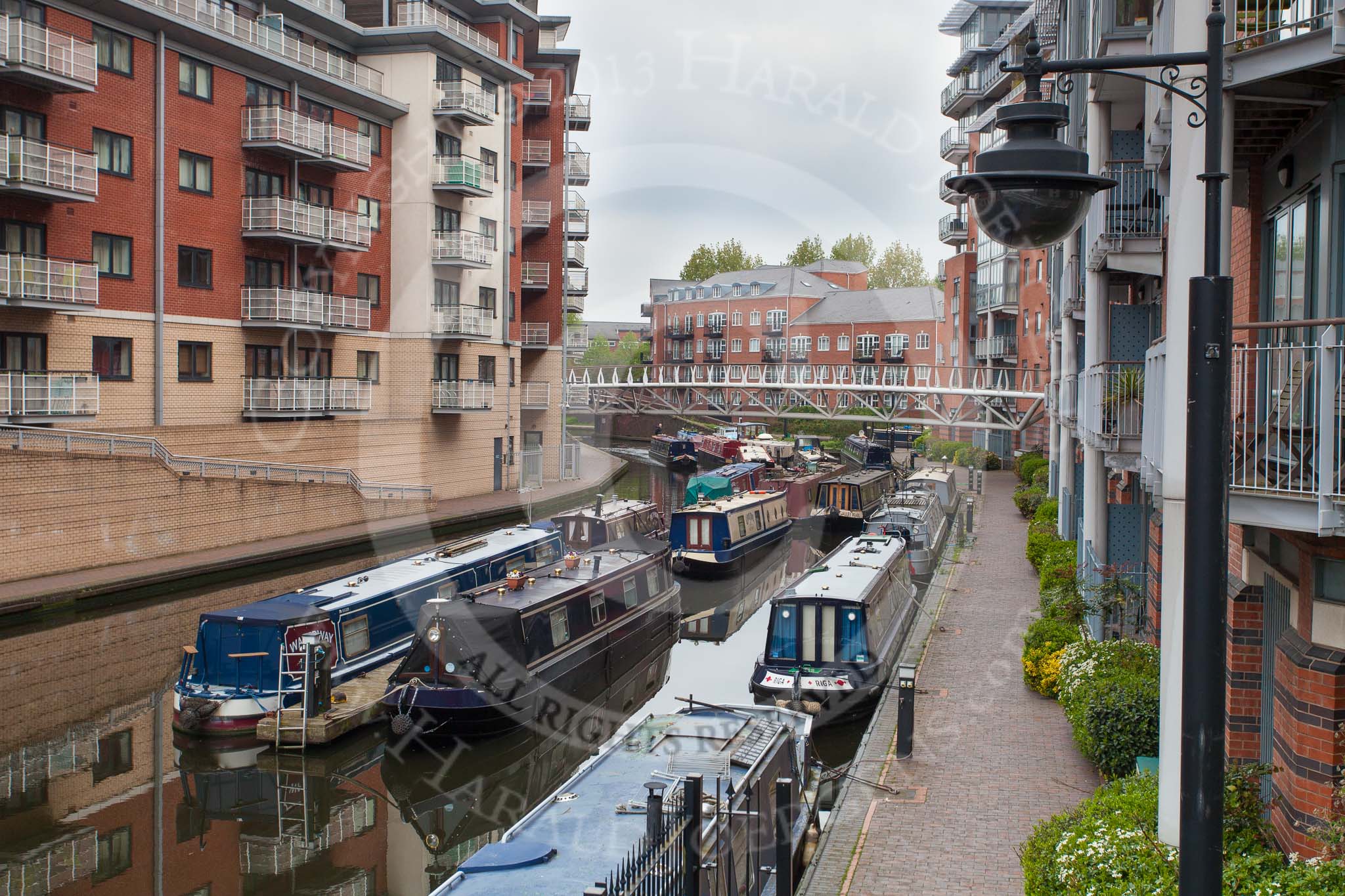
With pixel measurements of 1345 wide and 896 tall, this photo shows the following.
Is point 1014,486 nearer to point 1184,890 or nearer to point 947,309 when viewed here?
point 947,309

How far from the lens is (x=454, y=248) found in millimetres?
34281

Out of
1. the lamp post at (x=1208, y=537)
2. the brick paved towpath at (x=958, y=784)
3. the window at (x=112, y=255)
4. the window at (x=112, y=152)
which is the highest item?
the window at (x=112, y=152)

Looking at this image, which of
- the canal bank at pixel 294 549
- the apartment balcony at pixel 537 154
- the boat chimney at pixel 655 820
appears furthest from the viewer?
the apartment balcony at pixel 537 154

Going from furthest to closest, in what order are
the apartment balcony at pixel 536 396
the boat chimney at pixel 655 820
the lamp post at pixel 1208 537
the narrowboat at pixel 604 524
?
the apartment balcony at pixel 536 396 → the narrowboat at pixel 604 524 → the boat chimney at pixel 655 820 → the lamp post at pixel 1208 537

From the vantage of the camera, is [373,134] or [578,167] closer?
[373,134]

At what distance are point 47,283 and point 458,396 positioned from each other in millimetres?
13462

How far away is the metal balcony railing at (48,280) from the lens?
22172mm

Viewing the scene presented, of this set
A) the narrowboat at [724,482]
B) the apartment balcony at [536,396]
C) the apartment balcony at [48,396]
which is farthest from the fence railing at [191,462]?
the apartment balcony at [536,396]

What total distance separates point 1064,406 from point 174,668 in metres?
15.5

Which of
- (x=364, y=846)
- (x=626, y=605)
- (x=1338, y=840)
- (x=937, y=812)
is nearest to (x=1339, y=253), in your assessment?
(x=1338, y=840)

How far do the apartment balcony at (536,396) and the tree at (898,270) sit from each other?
5301 centimetres

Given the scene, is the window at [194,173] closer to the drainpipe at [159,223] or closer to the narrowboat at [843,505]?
the drainpipe at [159,223]

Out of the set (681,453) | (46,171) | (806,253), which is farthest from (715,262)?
(46,171)

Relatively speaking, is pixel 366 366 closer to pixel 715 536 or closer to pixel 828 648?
pixel 715 536
